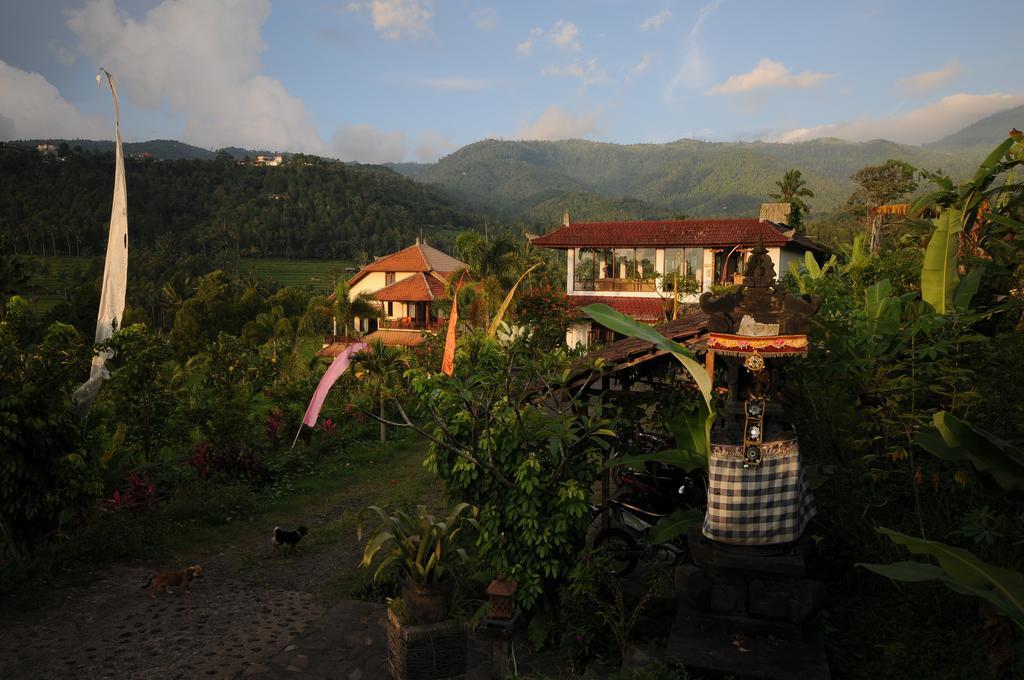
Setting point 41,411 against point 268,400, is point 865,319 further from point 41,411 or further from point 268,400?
point 268,400

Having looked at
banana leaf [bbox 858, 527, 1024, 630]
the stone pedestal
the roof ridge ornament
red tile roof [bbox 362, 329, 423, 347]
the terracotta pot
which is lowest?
red tile roof [bbox 362, 329, 423, 347]

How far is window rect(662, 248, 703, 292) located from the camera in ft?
78.2

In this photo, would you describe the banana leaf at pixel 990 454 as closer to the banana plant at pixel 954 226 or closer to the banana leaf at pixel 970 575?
the banana leaf at pixel 970 575

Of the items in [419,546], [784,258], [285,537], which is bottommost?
[285,537]

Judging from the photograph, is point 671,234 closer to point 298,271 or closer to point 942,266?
point 942,266

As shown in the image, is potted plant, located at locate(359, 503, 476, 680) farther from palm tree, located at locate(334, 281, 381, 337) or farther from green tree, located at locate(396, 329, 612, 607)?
palm tree, located at locate(334, 281, 381, 337)

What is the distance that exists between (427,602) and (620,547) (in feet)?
8.16

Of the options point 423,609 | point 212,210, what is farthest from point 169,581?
point 212,210

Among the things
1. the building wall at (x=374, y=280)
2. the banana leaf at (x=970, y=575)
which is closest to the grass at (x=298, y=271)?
the building wall at (x=374, y=280)

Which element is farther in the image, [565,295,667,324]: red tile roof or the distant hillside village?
[565,295,667,324]: red tile roof

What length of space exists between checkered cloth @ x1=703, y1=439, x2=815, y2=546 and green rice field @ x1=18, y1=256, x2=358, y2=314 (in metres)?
46.0

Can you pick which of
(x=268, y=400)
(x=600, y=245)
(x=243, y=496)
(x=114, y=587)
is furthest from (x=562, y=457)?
(x=600, y=245)

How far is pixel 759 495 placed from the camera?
18.2ft

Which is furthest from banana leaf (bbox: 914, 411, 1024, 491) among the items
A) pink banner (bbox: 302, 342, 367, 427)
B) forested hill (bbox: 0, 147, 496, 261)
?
forested hill (bbox: 0, 147, 496, 261)
